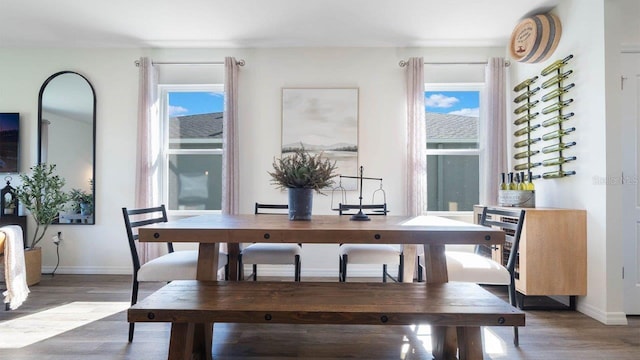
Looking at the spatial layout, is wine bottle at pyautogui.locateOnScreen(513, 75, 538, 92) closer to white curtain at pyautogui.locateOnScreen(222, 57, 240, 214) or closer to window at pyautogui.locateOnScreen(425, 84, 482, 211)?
window at pyautogui.locateOnScreen(425, 84, 482, 211)

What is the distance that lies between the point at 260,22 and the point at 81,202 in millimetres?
2887

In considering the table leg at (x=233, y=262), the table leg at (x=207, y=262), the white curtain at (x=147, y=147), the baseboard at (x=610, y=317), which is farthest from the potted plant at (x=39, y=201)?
the baseboard at (x=610, y=317)

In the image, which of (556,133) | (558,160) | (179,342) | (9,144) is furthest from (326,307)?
(9,144)

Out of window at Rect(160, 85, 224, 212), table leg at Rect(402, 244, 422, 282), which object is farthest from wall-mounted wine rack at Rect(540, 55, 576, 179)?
window at Rect(160, 85, 224, 212)

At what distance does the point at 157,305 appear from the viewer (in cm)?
126

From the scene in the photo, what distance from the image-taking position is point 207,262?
1722mm

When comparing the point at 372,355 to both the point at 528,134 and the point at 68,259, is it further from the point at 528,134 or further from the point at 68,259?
the point at 68,259

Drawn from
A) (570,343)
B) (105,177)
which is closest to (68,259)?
(105,177)

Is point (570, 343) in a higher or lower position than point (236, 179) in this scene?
lower

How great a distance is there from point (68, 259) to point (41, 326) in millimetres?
1690

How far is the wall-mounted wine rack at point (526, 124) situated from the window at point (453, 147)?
41 centimetres

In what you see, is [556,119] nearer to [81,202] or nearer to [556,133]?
[556,133]

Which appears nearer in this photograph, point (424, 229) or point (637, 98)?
point (424, 229)

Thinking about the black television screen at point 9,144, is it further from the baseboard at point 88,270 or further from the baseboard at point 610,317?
the baseboard at point 610,317
